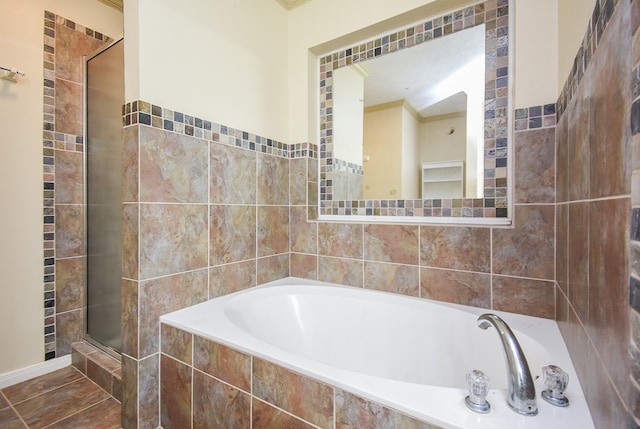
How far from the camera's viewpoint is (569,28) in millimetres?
1012

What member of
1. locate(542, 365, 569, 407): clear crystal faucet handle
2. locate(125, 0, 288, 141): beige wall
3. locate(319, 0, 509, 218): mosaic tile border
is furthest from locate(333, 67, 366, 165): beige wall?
locate(542, 365, 569, 407): clear crystal faucet handle

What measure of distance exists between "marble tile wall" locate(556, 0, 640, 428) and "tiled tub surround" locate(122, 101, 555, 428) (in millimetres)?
352

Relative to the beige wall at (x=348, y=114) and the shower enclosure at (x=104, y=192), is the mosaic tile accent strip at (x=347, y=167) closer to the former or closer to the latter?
the beige wall at (x=348, y=114)

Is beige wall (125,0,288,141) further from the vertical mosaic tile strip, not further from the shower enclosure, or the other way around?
the vertical mosaic tile strip

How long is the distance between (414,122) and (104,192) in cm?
193

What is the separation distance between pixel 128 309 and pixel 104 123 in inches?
47.3

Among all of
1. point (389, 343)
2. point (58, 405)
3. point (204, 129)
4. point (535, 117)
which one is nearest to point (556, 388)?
point (389, 343)

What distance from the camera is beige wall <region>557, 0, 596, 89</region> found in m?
0.83

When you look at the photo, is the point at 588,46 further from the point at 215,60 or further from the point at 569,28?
the point at 215,60

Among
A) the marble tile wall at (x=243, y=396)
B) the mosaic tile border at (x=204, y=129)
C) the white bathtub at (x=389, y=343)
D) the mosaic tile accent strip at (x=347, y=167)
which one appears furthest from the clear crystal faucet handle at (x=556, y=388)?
the mosaic tile border at (x=204, y=129)

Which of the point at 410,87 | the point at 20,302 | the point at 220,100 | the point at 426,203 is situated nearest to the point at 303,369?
the point at 426,203

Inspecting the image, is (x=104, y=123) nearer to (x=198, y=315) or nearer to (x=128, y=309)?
(x=128, y=309)

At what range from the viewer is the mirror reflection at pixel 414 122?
4.79 ft

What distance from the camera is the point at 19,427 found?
4.13 ft
